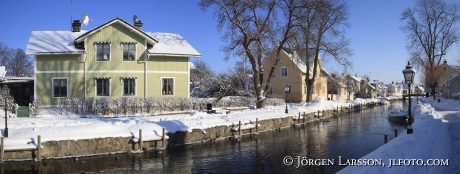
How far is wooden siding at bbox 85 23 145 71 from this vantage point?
95.5ft

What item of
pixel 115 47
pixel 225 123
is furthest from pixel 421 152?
pixel 115 47

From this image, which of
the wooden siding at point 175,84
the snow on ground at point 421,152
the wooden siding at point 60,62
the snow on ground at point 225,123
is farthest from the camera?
the wooden siding at point 175,84

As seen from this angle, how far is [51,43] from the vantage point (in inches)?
1160

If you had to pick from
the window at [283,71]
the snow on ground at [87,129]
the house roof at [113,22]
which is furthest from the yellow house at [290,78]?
the snow on ground at [87,129]

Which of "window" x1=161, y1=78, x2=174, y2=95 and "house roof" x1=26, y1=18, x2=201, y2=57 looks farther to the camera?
"window" x1=161, y1=78, x2=174, y2=95

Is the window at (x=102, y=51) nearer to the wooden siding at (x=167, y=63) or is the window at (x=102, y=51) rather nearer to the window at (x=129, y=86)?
the window at (x=129, y=86)

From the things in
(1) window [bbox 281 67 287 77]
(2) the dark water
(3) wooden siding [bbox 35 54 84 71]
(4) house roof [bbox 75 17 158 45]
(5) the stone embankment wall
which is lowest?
(2) the dark water

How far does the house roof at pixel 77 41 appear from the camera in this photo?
2836cm

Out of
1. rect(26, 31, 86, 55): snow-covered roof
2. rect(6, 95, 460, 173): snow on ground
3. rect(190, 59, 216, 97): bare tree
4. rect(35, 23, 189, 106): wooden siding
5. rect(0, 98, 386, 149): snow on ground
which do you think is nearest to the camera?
rect(6, 95, 460, 173): snow on ground

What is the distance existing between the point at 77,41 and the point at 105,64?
2.82 meters

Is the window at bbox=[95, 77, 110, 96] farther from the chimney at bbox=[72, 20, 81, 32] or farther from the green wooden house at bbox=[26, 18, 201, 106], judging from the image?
the chimney at bbox=[72, 20, 81, 32]

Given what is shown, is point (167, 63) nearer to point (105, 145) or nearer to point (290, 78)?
point (105, 145)

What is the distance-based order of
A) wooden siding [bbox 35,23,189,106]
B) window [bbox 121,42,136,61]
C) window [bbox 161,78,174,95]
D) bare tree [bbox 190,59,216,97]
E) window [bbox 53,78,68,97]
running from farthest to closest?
bare tree [bbox 190,59,216,97]
window [bbox 161,78,174,95]
window [bbox 121,42,136,61]
window [bbox 53,78,68,97]
wooden siding [bbox 35,23,189,106]

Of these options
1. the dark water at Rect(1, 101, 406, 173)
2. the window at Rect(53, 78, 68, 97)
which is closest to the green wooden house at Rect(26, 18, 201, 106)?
the window at Rect(53, 78, 68, 97)
